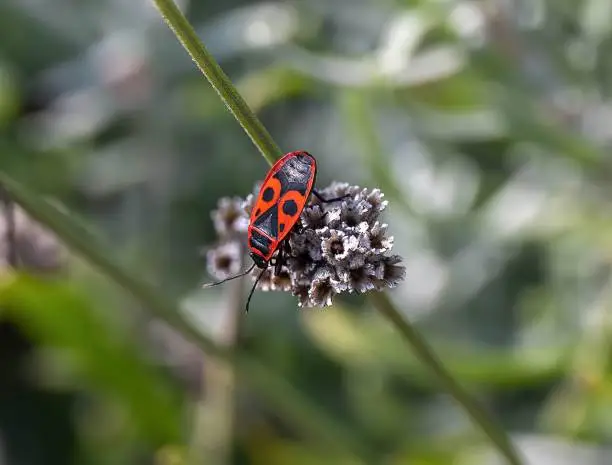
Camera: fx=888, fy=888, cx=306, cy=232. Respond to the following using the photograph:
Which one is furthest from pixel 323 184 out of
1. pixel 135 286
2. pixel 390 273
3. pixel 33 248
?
pixel 390 273

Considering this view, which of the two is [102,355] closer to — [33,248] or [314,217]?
[33,248]

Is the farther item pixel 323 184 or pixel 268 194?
pixel 323 184

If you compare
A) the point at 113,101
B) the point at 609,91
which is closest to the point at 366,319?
the point at 609,91

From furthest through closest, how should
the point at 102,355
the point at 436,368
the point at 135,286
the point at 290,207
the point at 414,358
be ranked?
1. the point at 102,355
2. the point at 414,358
3. the point at 135,286
4. the point at 436,368
5. the point at 290,207

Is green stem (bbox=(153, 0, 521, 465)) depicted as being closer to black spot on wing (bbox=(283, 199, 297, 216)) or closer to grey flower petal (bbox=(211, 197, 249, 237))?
black spot on wing (bbox=(283, 199, 297, 216))

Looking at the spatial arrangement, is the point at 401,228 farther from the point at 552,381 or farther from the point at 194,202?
the point at 194,202

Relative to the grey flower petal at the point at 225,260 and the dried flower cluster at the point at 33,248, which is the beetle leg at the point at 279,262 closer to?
the grey flower petal at the point at 225,260

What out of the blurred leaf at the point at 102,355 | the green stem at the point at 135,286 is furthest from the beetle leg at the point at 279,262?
the blurred leaf at the point at 102,355
